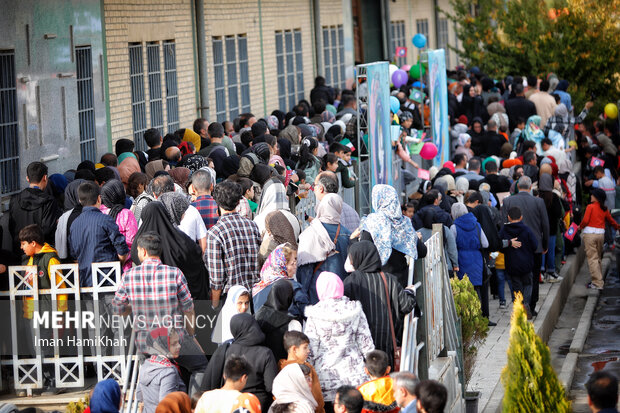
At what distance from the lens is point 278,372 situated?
778 cm

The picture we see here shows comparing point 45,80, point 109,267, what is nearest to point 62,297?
point 109,267

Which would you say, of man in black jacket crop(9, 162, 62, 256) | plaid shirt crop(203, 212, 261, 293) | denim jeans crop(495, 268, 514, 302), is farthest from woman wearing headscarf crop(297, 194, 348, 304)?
denim jeans crop(495, 268, 514, 302)

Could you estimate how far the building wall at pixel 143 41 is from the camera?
15.1 metres

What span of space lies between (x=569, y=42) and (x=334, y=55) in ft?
19.4

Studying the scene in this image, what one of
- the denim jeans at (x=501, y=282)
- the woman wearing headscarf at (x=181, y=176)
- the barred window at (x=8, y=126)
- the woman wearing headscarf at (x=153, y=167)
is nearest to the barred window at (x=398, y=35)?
the denim jeans at (x=501, y=282)

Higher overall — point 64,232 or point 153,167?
point 153,167

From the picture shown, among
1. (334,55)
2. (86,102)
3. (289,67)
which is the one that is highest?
(334,55)

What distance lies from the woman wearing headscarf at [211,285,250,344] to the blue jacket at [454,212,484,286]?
225 inches

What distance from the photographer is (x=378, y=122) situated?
14.6 meters

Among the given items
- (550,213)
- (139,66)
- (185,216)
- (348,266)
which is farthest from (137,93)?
(348,266)

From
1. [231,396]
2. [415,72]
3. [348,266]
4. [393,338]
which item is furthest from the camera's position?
[415,72]

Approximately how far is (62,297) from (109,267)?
0.46 m

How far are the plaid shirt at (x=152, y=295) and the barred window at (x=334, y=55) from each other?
1932 cm

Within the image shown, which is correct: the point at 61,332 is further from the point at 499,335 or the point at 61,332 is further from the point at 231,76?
the point at 231,76
